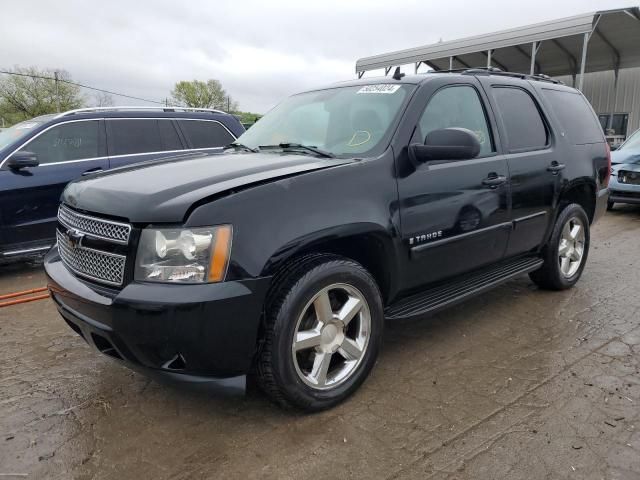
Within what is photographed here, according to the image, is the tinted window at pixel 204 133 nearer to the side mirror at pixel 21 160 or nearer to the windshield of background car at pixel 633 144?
the side mirror at pixel 21 160

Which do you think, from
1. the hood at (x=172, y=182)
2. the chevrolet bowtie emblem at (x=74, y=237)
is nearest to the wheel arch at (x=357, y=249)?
the hood at (x=172, y=182)

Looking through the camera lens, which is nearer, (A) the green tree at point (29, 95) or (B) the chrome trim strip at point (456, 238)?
(B) the chrome trim strip at point (456, 238)

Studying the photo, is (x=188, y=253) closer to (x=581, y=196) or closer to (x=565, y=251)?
(x=565, y=251)

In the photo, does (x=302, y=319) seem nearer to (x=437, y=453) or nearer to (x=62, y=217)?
(x=437, y=453)

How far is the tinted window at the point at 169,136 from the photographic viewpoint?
6465 millimetres

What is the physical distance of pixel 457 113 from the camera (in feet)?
11.2

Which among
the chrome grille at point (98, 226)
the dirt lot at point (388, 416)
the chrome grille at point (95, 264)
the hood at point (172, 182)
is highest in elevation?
the hood at point (172, 182)

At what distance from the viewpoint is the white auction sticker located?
3244mm

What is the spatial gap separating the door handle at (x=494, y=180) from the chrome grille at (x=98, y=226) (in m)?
2.36

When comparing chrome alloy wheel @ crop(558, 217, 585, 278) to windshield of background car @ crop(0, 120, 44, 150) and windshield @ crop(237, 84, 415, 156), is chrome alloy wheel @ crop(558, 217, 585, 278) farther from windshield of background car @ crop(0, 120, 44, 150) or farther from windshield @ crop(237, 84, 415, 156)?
windshield of background car @ crop(0, 120, 44, 150)

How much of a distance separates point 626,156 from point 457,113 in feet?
24.5

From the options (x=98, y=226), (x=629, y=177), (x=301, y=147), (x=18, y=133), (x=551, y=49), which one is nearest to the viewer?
(x=98, y=226)

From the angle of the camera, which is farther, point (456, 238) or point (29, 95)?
point (29, 95)

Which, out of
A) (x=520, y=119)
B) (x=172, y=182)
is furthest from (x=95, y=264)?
(x=520, y=119)
